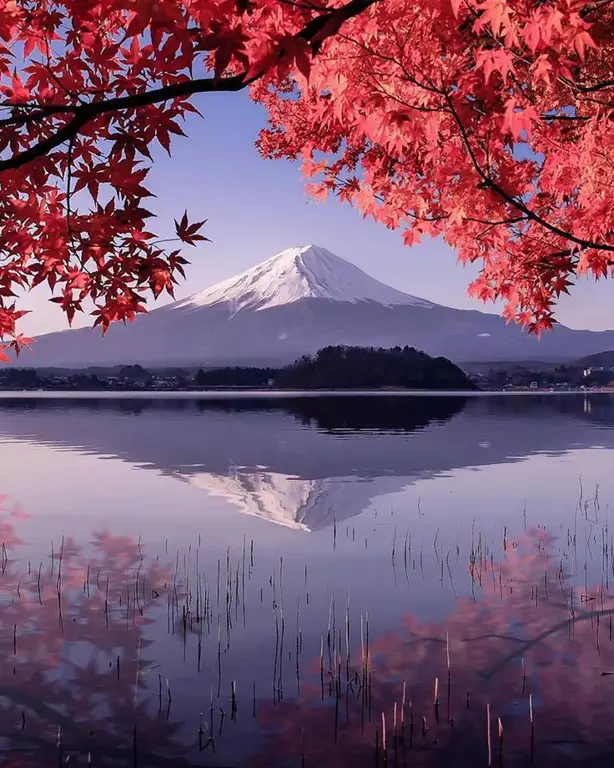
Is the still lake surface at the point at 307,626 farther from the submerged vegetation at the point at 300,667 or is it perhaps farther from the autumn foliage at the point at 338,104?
the autumn foliage at the point at 338,104

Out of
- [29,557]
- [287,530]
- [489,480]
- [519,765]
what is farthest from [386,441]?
[519,765]

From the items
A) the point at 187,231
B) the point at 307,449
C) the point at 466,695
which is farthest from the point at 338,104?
the point at 307,449

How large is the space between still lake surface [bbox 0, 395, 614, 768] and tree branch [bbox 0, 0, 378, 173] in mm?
3747

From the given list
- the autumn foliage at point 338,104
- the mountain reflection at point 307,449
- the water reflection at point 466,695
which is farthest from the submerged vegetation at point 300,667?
the mountain reflection at point 307,449

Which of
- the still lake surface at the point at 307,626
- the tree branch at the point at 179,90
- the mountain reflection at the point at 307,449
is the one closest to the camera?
the tree branch at the point at 179,90

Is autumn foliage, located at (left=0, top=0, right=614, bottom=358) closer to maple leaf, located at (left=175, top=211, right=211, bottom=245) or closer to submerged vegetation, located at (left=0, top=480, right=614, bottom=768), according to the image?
maple leaf, located at (left=175, top=211, right=211, bottom=245)

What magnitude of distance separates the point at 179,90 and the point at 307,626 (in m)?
5.63

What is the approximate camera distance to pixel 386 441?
3359 centimetres

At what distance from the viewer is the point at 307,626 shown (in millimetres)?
8078

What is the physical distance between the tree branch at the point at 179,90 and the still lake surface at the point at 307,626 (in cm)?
375

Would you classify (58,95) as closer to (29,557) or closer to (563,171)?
(563,171)

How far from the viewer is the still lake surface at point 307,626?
5641mm

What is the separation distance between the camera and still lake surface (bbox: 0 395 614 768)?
18.5 feet

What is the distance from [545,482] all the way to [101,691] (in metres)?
15.6
